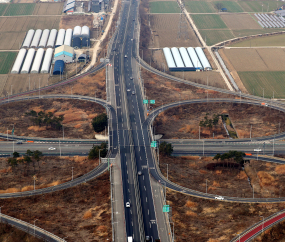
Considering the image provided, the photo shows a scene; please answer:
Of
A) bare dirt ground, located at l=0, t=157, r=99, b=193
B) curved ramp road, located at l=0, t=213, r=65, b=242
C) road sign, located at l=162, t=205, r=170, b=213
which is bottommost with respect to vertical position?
curved ramp road, located at l=0, t=213, r=65, b=242

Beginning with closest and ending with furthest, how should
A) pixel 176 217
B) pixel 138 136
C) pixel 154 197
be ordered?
1. pixel 176 217
2. pixel 154 197
3. pixel 138 136

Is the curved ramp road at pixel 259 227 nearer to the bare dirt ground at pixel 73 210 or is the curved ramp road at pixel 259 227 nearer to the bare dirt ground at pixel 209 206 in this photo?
the bare dirt ground at pixel 209 206

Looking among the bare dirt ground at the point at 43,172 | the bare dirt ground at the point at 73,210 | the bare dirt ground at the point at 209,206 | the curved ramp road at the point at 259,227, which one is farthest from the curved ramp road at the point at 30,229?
the curved ramp road at the point at 259,227

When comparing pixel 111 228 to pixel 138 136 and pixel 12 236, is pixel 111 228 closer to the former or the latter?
pixel 12 236

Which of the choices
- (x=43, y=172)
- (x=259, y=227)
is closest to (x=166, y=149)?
(x=43, y=172)

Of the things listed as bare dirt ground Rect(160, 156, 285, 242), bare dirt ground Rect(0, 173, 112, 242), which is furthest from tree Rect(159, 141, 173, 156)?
bare dirt ground Rect(0, 173, 112, 242)

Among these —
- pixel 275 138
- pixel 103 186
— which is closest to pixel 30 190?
pixel 103 186

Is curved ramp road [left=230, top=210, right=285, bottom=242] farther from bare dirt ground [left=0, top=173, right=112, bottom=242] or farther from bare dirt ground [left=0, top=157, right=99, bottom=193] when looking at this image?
bare dirt ground [left=0, top=157, right=99, bottom=193]
